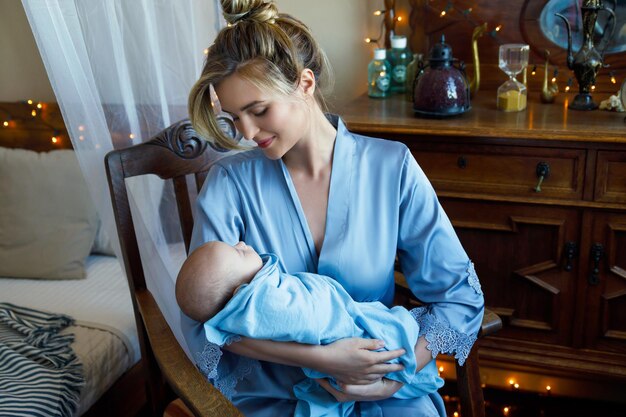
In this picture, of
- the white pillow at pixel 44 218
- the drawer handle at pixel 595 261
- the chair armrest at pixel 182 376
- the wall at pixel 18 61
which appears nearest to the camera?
the chair armrest at pixel 182 376

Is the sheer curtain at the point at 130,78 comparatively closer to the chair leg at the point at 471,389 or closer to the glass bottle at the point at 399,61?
the glass bottle at the point at 399,61

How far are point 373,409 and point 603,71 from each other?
1.34 metres

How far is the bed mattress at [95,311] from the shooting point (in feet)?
5.73

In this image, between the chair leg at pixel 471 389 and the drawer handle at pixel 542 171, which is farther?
the drawer handle at pixel 542 171

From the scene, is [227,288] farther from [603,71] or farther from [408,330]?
[603,71]

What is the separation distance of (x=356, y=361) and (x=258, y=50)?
1.93 feet

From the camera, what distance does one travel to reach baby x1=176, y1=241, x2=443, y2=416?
1.14m

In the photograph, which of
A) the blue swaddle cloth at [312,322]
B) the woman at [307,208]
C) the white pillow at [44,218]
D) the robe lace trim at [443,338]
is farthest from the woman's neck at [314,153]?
the white pillow at [44,218]

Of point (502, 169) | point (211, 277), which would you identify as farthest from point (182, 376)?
point (502, 169)

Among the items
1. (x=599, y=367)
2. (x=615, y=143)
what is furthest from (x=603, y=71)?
(x=599, y=367)

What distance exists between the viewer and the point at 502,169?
1853mm

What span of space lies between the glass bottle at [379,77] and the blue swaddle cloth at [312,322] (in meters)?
1.06

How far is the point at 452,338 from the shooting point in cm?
133

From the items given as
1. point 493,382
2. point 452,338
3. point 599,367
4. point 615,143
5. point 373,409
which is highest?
point 615,143
